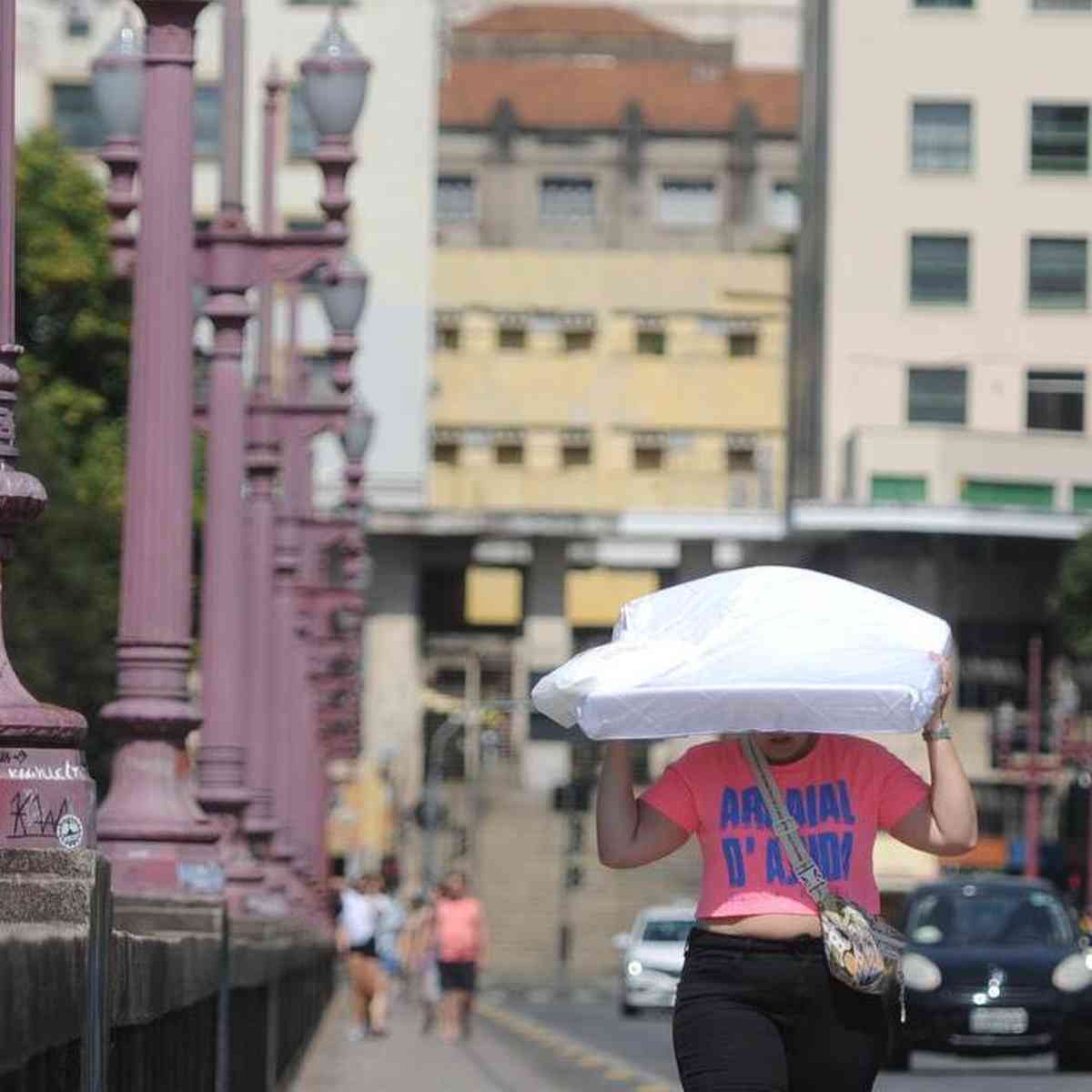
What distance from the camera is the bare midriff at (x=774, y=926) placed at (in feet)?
32.2

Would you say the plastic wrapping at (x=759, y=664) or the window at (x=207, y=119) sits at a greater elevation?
the window at (x=207, y=119)

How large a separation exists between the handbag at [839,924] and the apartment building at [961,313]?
282 feet

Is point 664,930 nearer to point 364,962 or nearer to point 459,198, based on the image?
point 364,962

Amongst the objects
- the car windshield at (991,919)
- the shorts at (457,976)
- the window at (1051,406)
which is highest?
the window at (1051,406)

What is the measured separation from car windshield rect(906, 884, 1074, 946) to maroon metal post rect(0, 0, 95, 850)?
1872cm

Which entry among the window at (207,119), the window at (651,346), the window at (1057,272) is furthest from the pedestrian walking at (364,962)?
the window at (651,346)

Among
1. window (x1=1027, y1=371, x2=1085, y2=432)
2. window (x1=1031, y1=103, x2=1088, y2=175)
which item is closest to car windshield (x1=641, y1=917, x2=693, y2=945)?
window (x1=1027, y1=371, x2=1085, y2=432)

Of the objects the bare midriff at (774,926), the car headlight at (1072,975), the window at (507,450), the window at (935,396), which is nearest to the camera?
the bare midriff at (774,926)

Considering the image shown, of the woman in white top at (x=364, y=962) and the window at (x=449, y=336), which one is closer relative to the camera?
the woman in white top at (x=364, y=962)

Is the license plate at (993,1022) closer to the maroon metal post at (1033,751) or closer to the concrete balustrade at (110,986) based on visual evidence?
the concrete balustrade at (110,986)

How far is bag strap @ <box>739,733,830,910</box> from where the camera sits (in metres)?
9.85

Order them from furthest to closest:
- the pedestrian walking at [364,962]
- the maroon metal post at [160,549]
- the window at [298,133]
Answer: the window at [298,133] → the pedestrian walking at [364,962] → the maroon metal post at [160,549]

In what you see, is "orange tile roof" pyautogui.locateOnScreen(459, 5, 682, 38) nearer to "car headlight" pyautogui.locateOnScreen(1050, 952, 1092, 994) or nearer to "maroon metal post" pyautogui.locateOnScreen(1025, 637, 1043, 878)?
"maroon metal post" pyautogui.locateOnScreen(1025, 637, 1043, 878)

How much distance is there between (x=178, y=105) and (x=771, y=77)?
116668 millimetres
